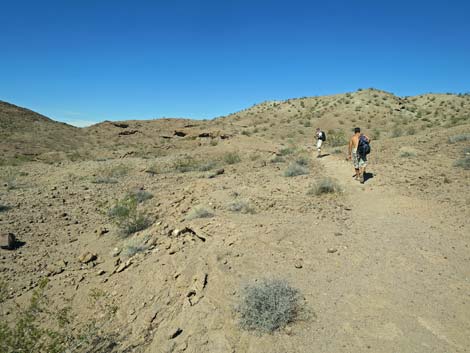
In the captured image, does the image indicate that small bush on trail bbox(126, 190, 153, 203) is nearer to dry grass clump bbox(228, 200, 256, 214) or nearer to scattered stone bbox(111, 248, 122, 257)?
scattered stone bbox(111, 248, 122, 257)

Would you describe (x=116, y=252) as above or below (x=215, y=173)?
below

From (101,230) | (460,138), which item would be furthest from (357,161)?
(101,230)

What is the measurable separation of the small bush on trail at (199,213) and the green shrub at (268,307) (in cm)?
350

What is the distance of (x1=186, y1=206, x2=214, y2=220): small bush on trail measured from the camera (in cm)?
784

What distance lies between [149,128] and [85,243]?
101 feet

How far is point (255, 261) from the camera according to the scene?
17.8ft

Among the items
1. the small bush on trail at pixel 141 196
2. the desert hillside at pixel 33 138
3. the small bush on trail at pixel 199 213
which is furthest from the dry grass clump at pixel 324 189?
the desert hillside at pixel 33 138

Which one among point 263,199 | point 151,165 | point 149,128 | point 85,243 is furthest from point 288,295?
point 149,128

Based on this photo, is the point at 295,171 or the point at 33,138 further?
the point at 33,138

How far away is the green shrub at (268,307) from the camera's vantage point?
3885 mm

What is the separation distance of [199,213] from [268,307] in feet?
13.7

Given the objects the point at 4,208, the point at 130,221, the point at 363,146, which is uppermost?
the point at 363,146

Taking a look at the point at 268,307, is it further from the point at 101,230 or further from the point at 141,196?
the point at 141,196

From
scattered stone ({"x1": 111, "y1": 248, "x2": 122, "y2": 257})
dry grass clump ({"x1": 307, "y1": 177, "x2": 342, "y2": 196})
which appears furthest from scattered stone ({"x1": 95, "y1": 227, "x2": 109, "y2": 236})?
dry grass clump ({"x1": 307, "y1": 177, "x2": 342, "y2": 196})
